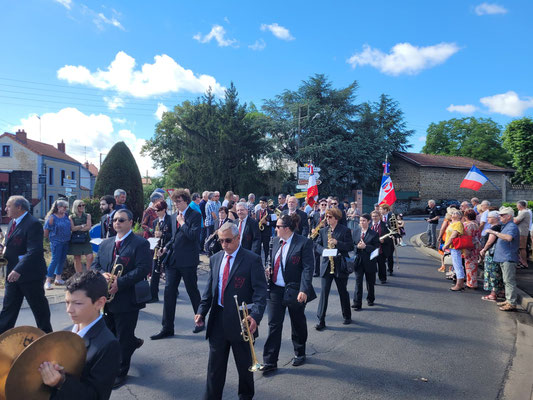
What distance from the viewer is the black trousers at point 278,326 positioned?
4.60 m

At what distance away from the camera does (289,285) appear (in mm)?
4699

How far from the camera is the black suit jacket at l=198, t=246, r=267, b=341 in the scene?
11.4ft

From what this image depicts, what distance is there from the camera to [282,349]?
5301 mm

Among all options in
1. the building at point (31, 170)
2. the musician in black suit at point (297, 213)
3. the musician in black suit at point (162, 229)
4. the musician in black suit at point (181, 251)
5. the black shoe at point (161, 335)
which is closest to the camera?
the black shoe at point (161, 335)

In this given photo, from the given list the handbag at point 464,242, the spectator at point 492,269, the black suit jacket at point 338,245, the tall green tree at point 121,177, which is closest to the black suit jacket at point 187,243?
the black suit jacket at point 338,245

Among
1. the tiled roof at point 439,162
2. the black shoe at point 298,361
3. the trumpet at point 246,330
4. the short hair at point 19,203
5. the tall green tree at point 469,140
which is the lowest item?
the black shoe at point 298,361

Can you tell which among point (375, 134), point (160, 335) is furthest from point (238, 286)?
point (375, 134)

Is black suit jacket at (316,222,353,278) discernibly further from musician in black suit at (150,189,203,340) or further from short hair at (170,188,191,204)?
short hair at (170,188,191,204)

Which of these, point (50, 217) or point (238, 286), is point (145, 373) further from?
point (50, 217)

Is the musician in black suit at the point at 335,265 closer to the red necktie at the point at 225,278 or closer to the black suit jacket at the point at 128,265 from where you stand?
the red necktie at the point at 225,278

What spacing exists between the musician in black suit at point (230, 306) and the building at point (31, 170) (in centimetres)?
3331

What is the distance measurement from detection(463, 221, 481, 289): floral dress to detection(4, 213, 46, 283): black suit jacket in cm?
861

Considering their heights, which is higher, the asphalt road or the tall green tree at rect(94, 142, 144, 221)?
the tall green tree at rect(94, 142, 144, 221)

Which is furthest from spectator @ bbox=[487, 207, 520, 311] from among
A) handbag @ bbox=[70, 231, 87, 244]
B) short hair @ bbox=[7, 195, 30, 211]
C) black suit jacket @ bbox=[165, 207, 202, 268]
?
handbag @ bbox=[70, 231, 87, 244]
